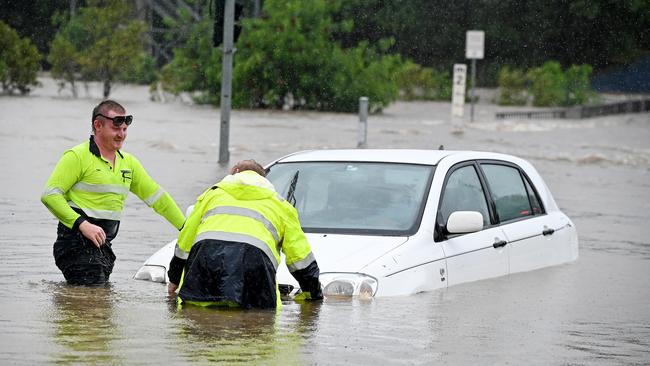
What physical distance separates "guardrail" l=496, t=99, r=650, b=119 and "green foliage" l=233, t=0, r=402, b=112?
489 centimetres

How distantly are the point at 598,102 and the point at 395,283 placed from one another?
48.3 m

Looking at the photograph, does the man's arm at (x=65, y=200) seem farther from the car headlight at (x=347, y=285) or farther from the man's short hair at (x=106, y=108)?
the car headlight at (x=347, y=285)

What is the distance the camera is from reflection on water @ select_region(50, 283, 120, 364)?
22.3 ft

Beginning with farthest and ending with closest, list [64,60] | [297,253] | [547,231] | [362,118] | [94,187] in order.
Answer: [64,60] < [362,118] < [547,231] < [94,187] < [297,253]

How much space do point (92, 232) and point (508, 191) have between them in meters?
3.56

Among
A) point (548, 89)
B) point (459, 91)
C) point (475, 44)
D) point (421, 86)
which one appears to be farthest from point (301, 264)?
point (421, 86)

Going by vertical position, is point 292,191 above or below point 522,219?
above

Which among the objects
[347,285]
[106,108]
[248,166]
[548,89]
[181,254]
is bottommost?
[548,89]

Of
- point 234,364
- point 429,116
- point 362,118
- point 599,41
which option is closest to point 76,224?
point 234,364

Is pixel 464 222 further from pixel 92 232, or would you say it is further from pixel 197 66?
pixel 197 66

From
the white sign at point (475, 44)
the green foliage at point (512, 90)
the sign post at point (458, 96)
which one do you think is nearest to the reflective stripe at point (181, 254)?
the sign post at point (458, 96)

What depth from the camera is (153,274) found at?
30.2 feet


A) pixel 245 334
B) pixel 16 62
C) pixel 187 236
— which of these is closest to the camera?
pixel 245 334

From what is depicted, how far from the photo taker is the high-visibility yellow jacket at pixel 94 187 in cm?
867
